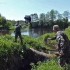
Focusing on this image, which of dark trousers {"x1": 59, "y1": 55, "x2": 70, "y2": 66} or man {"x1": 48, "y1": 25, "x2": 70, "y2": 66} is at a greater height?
man {"x1": 48, "y1": 25, "x2": 70, "y2": 66}

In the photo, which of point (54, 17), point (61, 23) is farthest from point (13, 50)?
point (54, 17)

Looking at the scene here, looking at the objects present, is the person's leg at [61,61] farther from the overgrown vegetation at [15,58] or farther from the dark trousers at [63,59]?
the overgrown vegetation at [15,58]

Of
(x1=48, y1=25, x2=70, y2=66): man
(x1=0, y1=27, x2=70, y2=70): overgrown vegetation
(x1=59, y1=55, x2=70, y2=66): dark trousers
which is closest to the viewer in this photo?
(x1=48, y1=25, x2=70, y2=66): man

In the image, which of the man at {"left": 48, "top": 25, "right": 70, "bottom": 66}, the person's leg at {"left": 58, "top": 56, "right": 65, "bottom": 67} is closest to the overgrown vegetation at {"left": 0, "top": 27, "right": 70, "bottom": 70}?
the person's leg at {"left": 58, "top": 56, "right": 65, "bottom": 67}

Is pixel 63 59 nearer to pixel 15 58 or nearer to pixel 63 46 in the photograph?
pixel 63 46

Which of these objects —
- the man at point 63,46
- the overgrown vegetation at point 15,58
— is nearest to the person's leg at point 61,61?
the man at point 63,46

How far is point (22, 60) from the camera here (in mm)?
13828

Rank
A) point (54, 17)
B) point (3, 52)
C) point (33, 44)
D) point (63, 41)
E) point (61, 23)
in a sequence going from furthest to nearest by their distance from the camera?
point (54, 17) → point (61, 23) → point (33, 44) → point (3, 52) → point (63, 41)

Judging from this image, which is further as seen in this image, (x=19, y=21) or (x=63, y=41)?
(x=19, y=21)

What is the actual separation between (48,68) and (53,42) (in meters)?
15.4

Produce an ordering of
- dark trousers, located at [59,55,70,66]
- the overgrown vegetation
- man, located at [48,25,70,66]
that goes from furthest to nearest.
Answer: the overgrown vegetation, dark trousers, located at [59,55,70,66], man, located at [48,25,70,66]

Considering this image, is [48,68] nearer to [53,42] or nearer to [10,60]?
[10,60]

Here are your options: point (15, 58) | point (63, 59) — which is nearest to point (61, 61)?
point (63, 59)

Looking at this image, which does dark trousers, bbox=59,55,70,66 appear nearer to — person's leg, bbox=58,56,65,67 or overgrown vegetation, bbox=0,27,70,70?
person's leg, bbox=58,56,65,67
